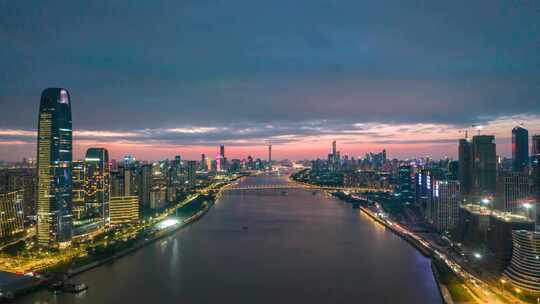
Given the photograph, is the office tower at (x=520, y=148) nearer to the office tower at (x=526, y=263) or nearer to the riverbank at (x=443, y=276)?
the riverbank at (x=443, y=276)

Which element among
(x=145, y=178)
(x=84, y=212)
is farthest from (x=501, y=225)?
(x=145, y=178)

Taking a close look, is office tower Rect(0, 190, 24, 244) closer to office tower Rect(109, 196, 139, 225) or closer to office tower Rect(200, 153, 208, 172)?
office tower Rect(109, 196, 139, 225)

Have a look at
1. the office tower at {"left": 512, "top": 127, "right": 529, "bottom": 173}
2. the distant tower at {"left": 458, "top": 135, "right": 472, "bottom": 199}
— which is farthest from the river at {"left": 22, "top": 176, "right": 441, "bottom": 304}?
the office tower at {"left": 512, "top": 127, "right": 529, "bottom": 173}

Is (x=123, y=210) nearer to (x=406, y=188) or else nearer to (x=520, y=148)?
(x=406, y=188)

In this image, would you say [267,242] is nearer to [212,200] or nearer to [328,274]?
[328,274]

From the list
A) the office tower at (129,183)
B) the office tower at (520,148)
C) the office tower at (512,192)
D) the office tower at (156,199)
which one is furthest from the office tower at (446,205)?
the office tower at (156,199)
